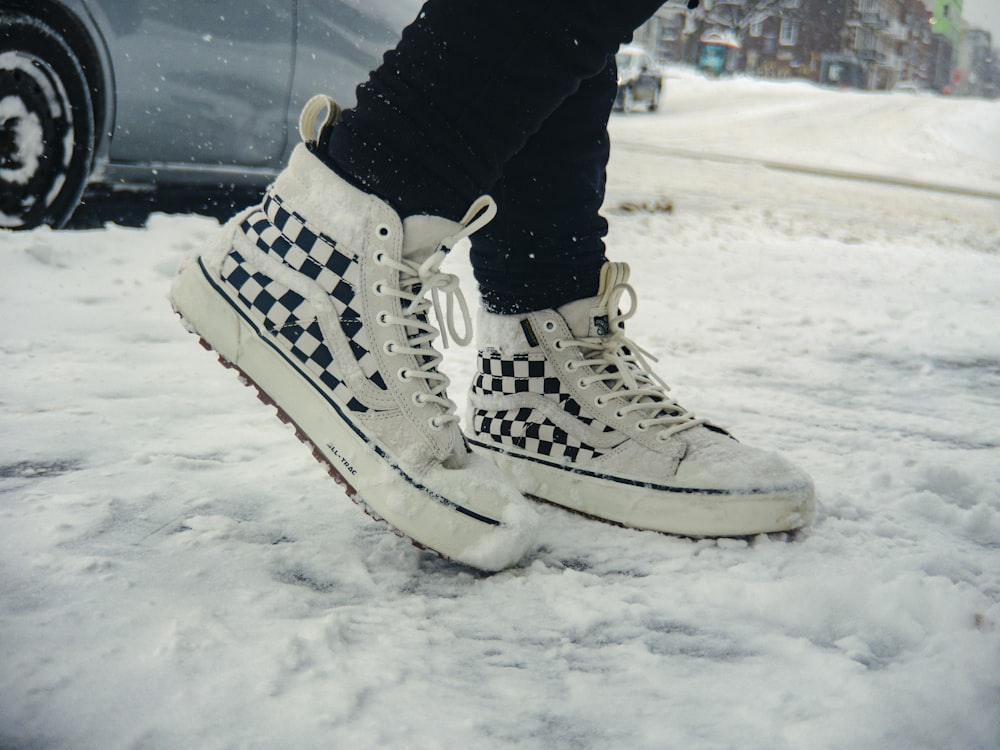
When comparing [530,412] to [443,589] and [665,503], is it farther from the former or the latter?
[443,589]

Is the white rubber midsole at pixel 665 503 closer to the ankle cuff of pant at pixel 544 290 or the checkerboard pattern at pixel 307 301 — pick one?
the ankle cuff of pant at pixel 544 290

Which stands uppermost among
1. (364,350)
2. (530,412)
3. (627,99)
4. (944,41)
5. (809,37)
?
(944,41)

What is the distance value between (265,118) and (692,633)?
250 cm

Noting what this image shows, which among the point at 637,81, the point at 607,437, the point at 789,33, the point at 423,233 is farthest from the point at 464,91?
the point at 789,33

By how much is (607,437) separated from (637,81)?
677 inches

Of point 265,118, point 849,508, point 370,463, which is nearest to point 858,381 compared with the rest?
point 849,508

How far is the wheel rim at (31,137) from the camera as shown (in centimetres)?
240

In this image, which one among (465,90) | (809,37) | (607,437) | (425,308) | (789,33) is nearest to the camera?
(465,90)

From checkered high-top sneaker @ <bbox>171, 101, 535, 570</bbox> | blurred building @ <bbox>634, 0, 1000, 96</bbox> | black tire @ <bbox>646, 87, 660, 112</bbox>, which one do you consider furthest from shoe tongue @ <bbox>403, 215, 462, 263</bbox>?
blurred building @ <bbox>634, 0, 1000, 96</bbox>

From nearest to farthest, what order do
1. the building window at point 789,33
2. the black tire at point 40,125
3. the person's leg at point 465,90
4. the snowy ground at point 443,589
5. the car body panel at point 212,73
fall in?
the snowy ground at point 443,589 < the person's leg at point 465,90 < the black tire at point 40,125 < the car body panel at point 212,73 < the building window at point 789,33

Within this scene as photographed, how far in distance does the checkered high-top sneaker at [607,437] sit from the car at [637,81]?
652 inches

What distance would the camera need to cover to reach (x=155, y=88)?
2.56 metres

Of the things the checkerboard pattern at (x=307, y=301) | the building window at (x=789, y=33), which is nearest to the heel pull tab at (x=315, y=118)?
the checkerboard pattern at (x=307, y=301)

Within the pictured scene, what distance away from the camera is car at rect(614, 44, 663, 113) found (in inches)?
663
